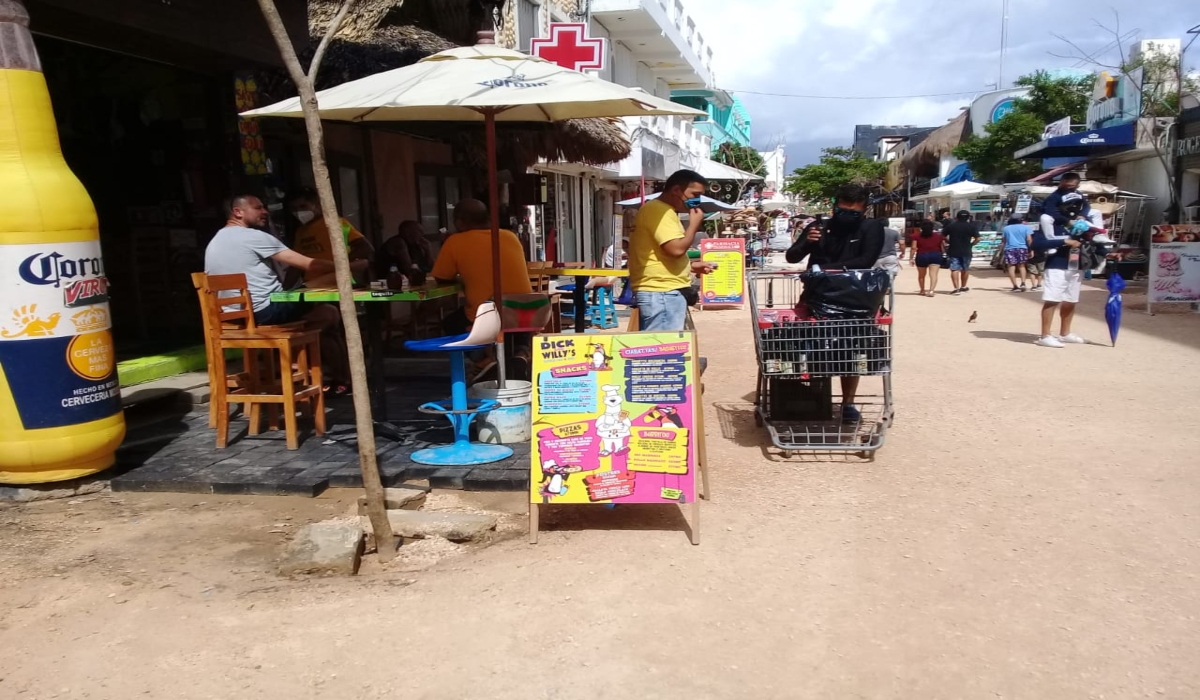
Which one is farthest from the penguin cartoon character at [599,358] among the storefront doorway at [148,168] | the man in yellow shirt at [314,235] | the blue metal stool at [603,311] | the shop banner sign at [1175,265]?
the shop banner sign at [1175,265]

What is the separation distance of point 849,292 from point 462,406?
2.51m

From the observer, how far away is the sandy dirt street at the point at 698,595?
2.79 metres

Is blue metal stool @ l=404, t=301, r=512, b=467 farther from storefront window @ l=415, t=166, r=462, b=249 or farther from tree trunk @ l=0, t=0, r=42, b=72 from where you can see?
storefront window @ l=415, t=166, r=462, b=249

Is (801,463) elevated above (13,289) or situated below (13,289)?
below

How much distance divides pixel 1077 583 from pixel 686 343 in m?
1.93

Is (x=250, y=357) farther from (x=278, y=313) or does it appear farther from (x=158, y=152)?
(x=158, y=152)

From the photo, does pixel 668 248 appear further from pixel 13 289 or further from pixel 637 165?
pixel 637 165

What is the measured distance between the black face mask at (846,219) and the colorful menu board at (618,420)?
7.81 feet

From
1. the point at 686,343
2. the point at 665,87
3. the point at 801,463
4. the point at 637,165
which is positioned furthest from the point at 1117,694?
the point at 665,87

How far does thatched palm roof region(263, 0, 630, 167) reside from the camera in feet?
25.9

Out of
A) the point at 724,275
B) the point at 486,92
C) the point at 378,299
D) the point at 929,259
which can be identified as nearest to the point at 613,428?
the point at 378,299

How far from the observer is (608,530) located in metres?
4.12

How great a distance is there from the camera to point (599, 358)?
3961 mm

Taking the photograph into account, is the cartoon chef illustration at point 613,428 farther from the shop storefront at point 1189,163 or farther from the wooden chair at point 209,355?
the shop storefront at point 1189,163
